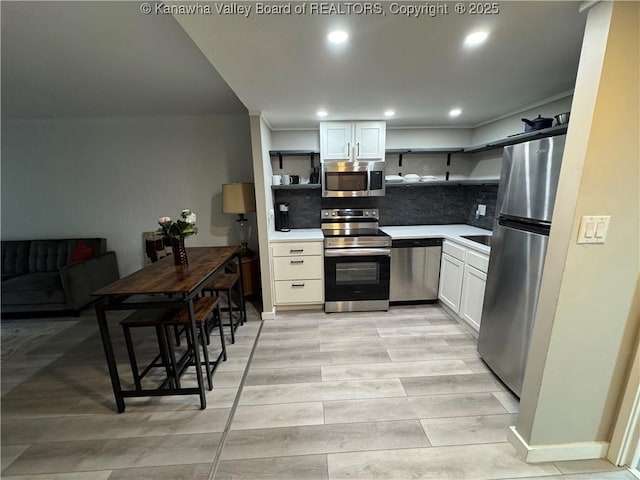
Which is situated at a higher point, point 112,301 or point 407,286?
point 112,301

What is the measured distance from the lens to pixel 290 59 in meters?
1.54

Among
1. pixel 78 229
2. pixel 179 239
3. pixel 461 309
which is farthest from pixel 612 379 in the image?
Result: pixel 78 229

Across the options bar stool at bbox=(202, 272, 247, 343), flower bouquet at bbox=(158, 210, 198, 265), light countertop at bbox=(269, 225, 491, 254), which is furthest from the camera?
light countertop at bbox=(269, 225, 491, 254)

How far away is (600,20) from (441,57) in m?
0.69

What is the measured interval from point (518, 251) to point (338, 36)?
1629mm

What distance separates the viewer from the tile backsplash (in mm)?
3449

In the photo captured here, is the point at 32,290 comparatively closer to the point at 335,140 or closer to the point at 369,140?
the point at 335,140

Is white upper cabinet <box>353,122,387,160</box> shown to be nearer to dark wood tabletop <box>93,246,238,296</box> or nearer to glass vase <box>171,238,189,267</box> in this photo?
dark wood tabletop <box>93,246,238,296</box>

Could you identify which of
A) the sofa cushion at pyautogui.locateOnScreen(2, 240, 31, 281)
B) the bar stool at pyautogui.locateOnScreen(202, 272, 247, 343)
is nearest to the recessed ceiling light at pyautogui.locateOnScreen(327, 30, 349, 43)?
the bar stool at pyautogui.locateOnScreen(202, 272, 247, 343)

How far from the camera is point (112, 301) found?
1.56 meters

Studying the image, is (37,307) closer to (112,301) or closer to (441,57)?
(112,301)

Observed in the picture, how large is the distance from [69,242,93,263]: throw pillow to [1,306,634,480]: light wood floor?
1036mm

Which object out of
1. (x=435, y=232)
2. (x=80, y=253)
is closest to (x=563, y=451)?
(x=435, y=232)

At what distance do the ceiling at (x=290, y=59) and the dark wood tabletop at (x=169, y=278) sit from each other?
135 cm
